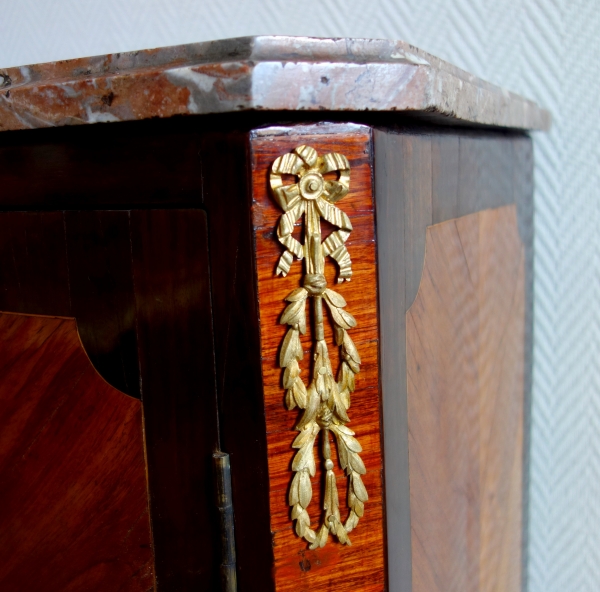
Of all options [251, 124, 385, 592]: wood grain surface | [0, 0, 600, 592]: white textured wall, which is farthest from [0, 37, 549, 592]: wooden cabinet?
[0, 0, 600, 592]: white textured wall

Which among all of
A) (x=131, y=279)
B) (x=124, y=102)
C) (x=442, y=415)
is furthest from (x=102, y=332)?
(x=442, y=415)

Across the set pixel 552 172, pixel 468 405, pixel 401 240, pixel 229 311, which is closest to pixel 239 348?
pixel 229 311

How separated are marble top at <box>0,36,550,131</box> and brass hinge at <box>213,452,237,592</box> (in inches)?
7.9

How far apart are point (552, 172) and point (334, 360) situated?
0.55m

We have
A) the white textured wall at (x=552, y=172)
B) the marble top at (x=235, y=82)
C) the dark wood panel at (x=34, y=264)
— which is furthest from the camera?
the white textured wall at (x=552, y=172)

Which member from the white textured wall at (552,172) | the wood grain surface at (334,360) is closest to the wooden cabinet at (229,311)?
the wood grain surface at (334,360)

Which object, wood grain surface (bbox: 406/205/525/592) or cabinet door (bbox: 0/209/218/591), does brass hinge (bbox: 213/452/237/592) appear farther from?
wood grain surface (bbox: 406/205/525/592)

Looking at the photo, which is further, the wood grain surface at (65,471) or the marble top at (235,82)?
the wood grain surface at (65,471)

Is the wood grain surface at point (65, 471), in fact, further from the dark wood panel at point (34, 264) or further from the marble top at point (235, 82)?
the marble top at point (235, 82)

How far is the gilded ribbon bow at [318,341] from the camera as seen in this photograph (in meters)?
0.36

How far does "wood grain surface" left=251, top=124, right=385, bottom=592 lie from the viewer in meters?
0.36

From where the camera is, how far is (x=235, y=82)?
326 millimetres

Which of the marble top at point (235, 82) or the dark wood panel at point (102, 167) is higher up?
the marble top at point (235, 82)

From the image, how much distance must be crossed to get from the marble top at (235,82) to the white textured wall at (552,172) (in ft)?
1.45
